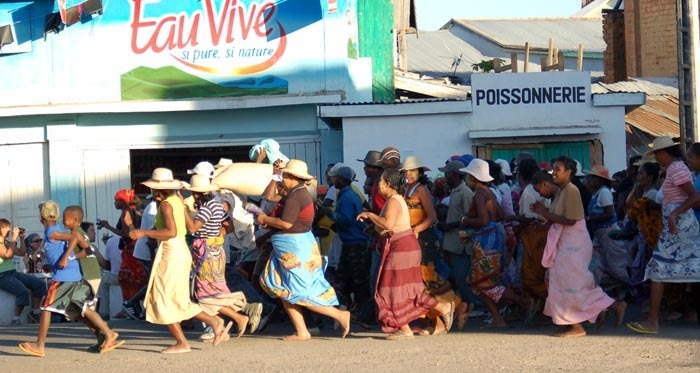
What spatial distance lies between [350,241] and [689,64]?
184 inches

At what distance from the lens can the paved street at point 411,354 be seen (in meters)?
8.93

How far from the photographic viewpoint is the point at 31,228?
1838cm

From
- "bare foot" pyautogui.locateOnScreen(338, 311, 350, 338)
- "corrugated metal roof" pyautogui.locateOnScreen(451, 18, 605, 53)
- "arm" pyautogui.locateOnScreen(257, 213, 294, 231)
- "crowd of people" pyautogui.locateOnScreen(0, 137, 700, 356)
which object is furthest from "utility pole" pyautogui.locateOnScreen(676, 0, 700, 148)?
"corrugated metal roof" pyautogui.locateOnScreen(451, 18, 605, 53)

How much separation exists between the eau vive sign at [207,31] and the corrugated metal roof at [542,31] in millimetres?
20675

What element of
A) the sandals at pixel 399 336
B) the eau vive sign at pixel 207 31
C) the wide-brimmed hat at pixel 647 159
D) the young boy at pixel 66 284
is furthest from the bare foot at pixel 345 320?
the eau vive sign at pixel 207 31

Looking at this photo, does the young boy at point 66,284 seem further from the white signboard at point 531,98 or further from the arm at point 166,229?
the white signboard at point 531,98

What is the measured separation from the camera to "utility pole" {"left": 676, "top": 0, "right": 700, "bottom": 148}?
13.4m

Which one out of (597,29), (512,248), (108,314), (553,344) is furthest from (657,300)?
(597,29)

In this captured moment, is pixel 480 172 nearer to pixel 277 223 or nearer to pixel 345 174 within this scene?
pixel 345 174

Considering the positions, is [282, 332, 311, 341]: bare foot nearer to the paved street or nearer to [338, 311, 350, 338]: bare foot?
the paved street

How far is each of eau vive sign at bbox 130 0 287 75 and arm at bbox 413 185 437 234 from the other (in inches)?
302

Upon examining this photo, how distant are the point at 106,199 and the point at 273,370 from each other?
386 inches

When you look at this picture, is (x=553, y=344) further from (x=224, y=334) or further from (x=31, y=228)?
(x=31, y=228)

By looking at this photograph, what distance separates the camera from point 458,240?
435 inches
